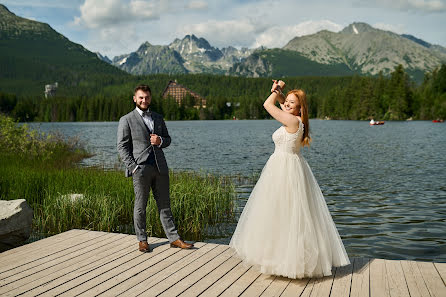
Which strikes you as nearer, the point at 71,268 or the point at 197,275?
the point at 197,275

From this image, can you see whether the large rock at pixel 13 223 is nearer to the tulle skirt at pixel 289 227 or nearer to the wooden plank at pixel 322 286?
the tulle skirt at pixel 289 227

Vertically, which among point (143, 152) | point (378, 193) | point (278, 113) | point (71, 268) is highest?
point (278, 113)

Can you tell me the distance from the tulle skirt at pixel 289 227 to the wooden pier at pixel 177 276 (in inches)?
9.6

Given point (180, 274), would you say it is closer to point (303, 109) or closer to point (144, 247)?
point (144, 247)

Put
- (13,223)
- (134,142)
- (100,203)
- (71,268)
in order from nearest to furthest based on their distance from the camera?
(71,268) → (134,142) → (13,223) → (100,203)

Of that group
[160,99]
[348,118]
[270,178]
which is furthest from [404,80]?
[270,178]

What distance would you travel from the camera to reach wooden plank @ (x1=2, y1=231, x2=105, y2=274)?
6.04m

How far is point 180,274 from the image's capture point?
18.1ft

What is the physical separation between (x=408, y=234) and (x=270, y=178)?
25.1 feet

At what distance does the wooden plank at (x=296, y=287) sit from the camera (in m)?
4.82

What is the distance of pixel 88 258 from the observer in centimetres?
624

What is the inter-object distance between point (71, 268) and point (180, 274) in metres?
1.61

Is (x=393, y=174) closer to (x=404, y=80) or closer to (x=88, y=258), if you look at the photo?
(x=88, y=258)

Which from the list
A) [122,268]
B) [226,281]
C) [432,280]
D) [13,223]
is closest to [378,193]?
[432,280]
